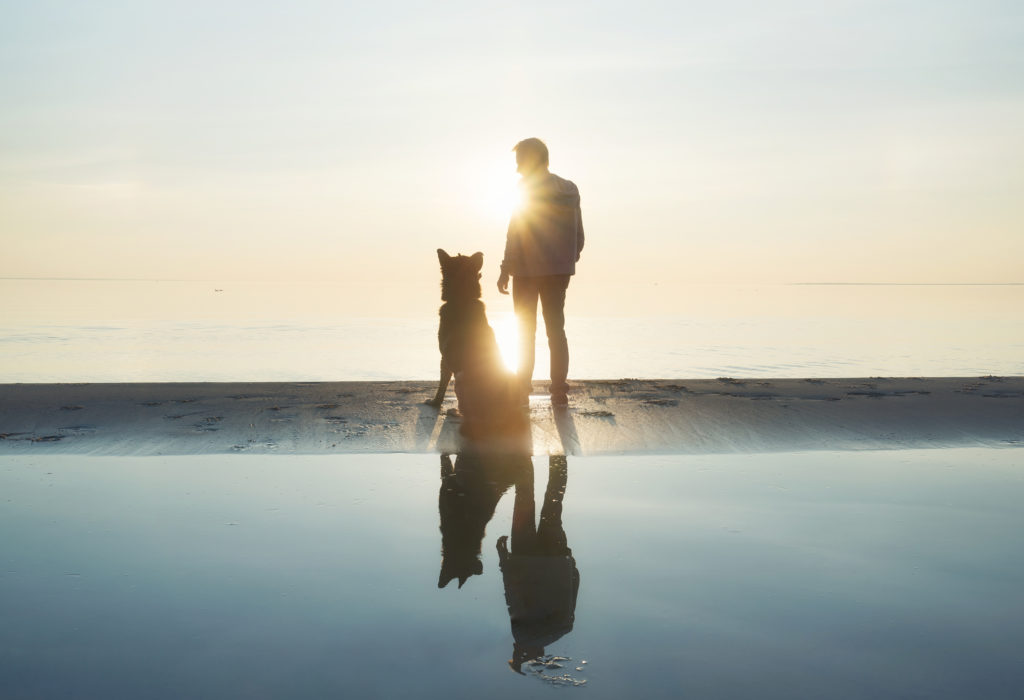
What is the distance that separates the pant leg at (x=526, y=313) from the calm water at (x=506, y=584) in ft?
8.34

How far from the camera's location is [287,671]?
6.13ft

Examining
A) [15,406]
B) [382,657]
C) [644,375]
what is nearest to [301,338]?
[644,375]

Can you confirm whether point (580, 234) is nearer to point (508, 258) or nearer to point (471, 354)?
point (508, 258)

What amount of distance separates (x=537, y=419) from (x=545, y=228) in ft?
5.87

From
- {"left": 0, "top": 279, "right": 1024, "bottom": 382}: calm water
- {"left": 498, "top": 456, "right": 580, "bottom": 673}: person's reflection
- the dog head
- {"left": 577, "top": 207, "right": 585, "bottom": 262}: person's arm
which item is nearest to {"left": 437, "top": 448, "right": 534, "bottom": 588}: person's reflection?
{"left": 498, "top": 456, "right": 580, "bottom": 673}: person's reflection

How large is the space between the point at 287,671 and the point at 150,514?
5.61 ft

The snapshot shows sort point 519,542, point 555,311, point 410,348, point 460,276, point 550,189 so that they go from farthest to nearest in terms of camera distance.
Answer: point 410,348 → point 555,311 → point 550,189 → point 460,276 → point 519,542

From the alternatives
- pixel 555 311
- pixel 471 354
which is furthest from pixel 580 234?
pixel 471 354

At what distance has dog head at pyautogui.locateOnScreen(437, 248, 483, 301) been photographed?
6.30m

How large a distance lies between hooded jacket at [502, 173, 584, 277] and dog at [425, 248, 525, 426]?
1.32 feet

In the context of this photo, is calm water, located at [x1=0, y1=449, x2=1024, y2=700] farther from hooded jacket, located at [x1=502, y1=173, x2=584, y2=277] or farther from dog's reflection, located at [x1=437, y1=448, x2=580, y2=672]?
hooded jacket, located at [x1=502, y1=173, x2=584, y2=277]

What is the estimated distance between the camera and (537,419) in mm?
5641

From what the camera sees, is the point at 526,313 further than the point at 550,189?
Yes

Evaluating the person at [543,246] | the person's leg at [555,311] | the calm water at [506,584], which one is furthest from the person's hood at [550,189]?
the calm water at [506,584]
